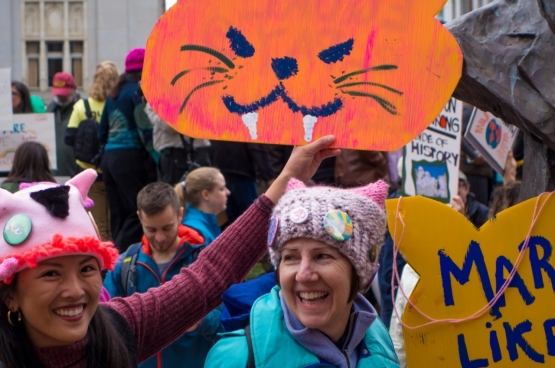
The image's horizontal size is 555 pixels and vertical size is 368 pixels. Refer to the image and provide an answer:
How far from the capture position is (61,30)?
25922 millimetres

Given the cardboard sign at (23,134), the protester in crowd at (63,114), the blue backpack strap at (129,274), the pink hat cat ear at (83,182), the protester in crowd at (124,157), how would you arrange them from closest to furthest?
the pink hat cat ear at (83,182)
the blue backpack strap at (129,274)
the protester in crowd at (124,157)
the cardboard sign at (23,134)
the protester in crowd at (63,114)

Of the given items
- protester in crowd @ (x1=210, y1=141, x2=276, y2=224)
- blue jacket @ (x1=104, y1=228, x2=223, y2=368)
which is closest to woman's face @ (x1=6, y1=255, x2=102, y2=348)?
blue jacket @ (x1=104, y1=228, x2=223, y2=368)

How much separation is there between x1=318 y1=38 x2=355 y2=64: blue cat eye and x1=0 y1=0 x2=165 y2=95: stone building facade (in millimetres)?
18268

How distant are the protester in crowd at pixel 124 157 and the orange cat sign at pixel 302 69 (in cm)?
428

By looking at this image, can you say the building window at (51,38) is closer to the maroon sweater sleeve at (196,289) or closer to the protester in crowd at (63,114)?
the protester in crowd at (63,114)

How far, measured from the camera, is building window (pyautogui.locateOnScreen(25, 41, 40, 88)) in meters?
25.9

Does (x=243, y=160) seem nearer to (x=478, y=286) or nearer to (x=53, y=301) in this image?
(x=478, y=286)

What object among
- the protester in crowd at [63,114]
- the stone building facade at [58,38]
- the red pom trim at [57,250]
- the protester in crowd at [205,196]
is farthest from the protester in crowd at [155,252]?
the stone building facade at [58,38]

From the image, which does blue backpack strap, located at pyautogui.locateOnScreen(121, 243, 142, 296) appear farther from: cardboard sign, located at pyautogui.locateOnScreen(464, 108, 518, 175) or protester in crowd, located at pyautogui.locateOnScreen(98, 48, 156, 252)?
cardboard sign, located at pyautogui.locateOnScreen(464, 108, 518, 175)

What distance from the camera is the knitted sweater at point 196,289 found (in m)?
2.66

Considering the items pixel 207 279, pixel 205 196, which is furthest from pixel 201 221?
pixel 207 279

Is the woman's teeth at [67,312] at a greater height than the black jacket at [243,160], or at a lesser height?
lesser

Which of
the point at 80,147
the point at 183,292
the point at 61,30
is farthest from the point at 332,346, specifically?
the point at 61,30

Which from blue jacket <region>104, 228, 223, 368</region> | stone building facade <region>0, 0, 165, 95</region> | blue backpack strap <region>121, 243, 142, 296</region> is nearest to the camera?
blue jacket <region>104, 228, 223, 368</region>
